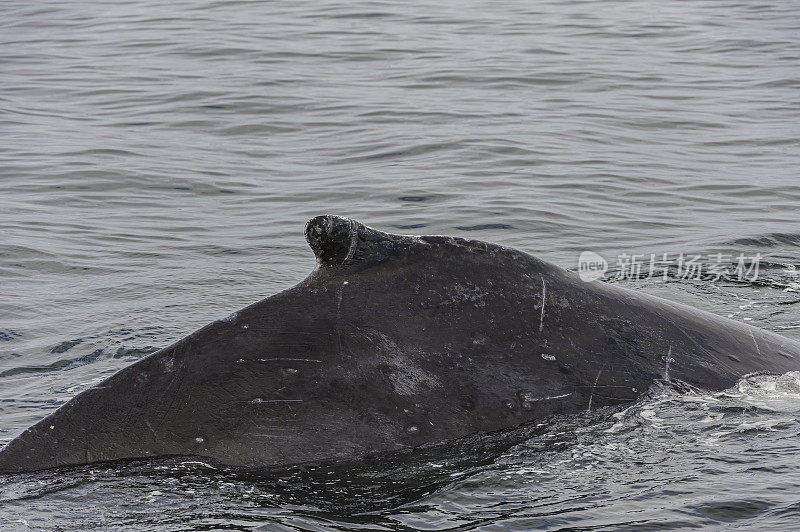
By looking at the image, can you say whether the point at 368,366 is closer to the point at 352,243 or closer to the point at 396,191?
the point at 352,243

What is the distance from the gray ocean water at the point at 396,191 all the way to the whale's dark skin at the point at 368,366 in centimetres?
12

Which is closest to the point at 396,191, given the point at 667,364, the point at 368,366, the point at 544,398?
the point at 667,364

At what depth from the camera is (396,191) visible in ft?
42.1

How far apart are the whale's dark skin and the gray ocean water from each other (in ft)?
0.38

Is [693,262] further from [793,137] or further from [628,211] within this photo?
[793,137]

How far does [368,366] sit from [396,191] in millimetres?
8384

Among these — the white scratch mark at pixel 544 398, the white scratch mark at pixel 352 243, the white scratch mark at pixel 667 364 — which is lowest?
the white scratch mark at pixel 544 398

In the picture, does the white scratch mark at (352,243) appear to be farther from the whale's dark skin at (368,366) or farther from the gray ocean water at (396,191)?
the gray ocean water at (396,191)

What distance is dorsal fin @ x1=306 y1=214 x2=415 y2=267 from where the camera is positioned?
15.2ft

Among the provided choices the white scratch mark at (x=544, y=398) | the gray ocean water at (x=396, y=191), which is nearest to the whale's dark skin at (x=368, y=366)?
the white scratch mark at (x=544, y=398)

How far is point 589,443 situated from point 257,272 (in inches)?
213

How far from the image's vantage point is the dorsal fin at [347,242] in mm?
4633

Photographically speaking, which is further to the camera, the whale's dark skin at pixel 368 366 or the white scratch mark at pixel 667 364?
the white scratch mark at pixel 667 364

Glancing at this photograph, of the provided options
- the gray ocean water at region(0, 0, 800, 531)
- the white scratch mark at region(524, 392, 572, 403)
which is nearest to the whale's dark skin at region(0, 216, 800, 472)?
the white scratch mark at region(524, 392, 572, 403)
